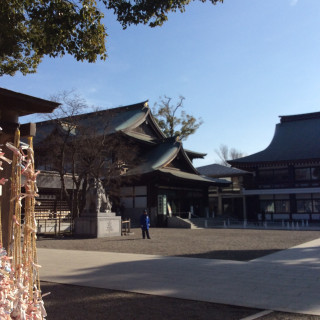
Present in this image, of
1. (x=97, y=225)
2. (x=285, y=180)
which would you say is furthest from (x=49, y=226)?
(x=285, y=180)

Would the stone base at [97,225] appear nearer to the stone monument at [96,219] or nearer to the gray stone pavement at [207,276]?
the stone monument at [96,219]

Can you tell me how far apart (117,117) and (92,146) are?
15002 millimetres

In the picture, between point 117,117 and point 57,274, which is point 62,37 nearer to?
point 57,274

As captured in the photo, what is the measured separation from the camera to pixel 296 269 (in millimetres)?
8836

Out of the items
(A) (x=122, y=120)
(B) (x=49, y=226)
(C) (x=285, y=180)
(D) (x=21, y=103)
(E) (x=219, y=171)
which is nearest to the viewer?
(D) (x=21, y=103)

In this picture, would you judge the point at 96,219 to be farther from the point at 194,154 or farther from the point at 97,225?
the point at 194,154

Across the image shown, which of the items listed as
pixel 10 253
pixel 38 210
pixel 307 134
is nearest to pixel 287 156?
pixel 307 134

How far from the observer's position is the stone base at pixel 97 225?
722 inches

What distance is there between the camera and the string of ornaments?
6.45ft

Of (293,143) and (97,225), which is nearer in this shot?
(97,225)

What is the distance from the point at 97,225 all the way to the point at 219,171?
977 inches

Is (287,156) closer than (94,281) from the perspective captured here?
No

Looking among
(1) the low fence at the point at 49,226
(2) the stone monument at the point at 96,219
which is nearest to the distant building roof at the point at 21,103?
(2) the stone monument at the point at 96,219

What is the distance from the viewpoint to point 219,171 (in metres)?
40.7
